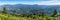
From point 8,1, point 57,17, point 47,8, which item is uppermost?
point 8,1

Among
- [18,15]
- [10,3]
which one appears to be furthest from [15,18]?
[10,3]

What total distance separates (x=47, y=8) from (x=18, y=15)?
1.66 feet

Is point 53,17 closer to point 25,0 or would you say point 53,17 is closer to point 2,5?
point 25,0

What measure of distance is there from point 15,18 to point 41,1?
0.53 m

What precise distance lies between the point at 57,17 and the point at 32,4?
475 mm

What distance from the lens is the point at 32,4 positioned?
2293 mm

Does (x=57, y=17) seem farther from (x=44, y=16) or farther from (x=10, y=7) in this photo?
(x=10, y=7)

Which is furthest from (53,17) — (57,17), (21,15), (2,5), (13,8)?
(2,5)

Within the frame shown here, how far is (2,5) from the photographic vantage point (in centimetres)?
230

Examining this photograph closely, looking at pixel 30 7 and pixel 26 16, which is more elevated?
pixel 30 7

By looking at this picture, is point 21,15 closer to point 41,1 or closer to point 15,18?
point 15,18

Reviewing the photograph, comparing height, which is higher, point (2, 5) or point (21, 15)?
point (2, 5)

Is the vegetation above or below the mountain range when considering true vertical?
below

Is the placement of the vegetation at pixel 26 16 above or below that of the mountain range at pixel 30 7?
below
